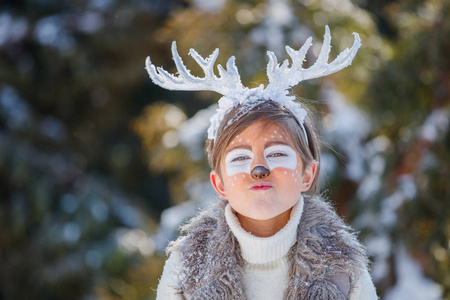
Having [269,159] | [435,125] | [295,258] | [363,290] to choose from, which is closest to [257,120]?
[269,159]

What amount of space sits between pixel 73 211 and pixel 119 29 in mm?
1576

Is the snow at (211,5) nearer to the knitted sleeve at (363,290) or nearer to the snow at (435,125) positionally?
the snow at (435,125)

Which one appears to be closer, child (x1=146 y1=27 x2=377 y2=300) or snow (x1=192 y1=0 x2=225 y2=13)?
child (x1=146 y1=27 x2=377 y2=300)

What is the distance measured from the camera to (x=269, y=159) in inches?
60.2

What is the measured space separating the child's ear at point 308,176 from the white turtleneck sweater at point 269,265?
0.32 feet

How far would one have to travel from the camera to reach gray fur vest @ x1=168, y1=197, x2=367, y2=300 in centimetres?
148

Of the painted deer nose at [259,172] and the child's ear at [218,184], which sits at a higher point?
the painted deer nose at [259,172]

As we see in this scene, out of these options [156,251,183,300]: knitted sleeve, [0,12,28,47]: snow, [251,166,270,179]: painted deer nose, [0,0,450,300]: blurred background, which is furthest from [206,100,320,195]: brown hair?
[0,12,28,47]: snow

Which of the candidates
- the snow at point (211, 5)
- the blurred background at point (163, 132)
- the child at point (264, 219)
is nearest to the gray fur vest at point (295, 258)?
the child at point (264, 219)

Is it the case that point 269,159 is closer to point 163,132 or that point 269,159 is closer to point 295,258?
point 295,258

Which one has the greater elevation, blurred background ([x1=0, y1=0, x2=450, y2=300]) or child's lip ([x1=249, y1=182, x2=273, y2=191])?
child's lip ([x1=249, y1=182, x2=273, y2=191])

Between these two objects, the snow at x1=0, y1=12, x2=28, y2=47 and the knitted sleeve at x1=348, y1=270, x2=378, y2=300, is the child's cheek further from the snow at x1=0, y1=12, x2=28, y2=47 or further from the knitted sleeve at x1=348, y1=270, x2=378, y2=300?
the snow at x1=0, y1=12, x2=28, y2=47

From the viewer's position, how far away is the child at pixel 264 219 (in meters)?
1.50

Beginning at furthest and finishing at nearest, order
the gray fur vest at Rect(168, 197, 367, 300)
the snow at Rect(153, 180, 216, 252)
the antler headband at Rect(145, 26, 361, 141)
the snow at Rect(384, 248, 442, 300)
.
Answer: the snow at Rect(153, 180, 216, 252), the snow at Rect(384, 248, 442, 300), the antler headband at Rect(145, 26, 361, 141), the gray fur vest at Rect(168, 197, 367, 300)
